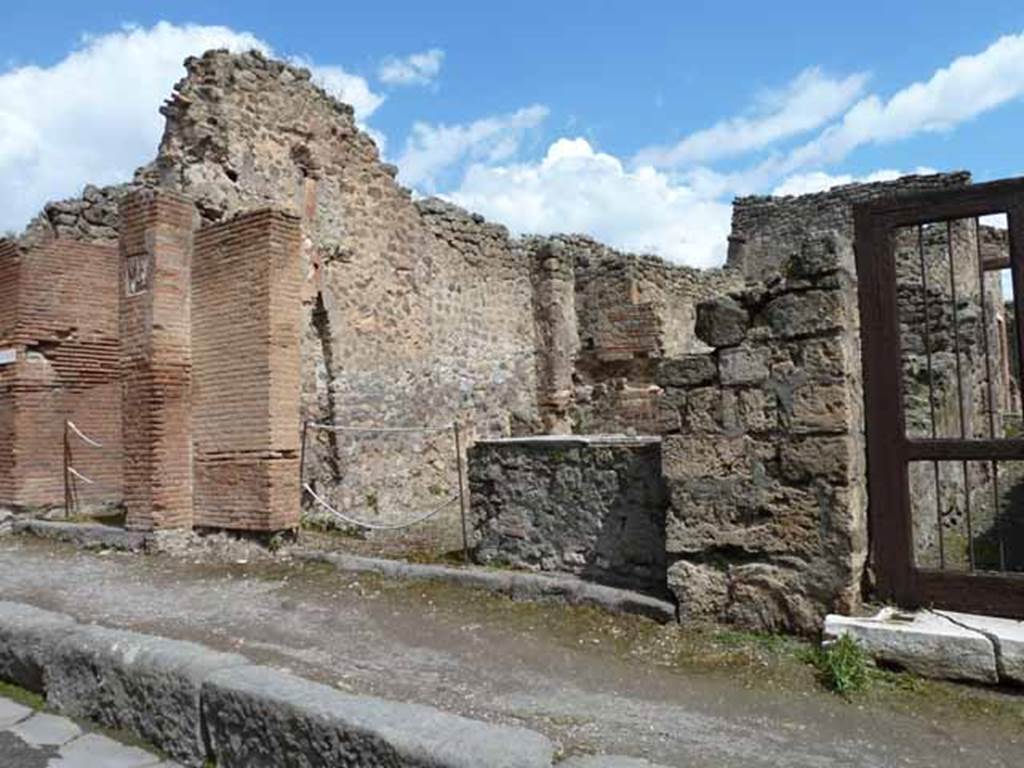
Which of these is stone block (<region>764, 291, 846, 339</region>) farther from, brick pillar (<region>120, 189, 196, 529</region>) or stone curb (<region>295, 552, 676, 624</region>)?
brick pillar (<region>120, 189, 196, 529</region>)

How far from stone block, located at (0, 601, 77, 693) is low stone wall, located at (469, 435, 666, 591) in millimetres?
2699

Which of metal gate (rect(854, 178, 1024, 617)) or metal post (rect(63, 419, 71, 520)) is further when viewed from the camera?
metal post (rect(63, 419, 71, 520))

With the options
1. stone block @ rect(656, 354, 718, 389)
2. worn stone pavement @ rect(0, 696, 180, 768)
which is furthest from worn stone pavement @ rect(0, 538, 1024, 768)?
stone block @ rect(656, 354, 718, 389)

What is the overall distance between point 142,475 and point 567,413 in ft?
26.9

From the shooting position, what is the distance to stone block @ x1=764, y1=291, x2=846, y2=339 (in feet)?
13.6

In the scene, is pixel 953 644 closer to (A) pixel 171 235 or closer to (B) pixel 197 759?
(B) pixel 197 759

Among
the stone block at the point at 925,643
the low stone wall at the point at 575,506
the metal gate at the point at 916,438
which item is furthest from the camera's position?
the low stone wall at the point at 575,506

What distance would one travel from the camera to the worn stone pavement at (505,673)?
9.92ft

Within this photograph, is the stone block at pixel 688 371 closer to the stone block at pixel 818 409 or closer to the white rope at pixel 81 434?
the stone block at pixel 818 409

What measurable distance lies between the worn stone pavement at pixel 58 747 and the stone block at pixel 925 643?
3.04 meters

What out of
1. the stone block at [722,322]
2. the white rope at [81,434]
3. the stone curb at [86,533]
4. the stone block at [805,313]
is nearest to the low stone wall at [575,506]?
the stone block at [722,322]

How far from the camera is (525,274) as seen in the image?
14.1m

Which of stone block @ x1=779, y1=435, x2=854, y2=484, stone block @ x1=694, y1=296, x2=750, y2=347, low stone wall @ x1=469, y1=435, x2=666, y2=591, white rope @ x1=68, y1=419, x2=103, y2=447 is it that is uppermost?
stone block @ x1=694, y1=296, x2=750, y2=347

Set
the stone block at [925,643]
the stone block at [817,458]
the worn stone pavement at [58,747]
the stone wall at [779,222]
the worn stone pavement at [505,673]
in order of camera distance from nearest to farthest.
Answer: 1. the worn stone pavement at [505,673]
2. the worn stone pavement at [58,747]
3. the stone block at [925,643]
4. the stone block at [817,458]
5. the stone wall at [779,222]
